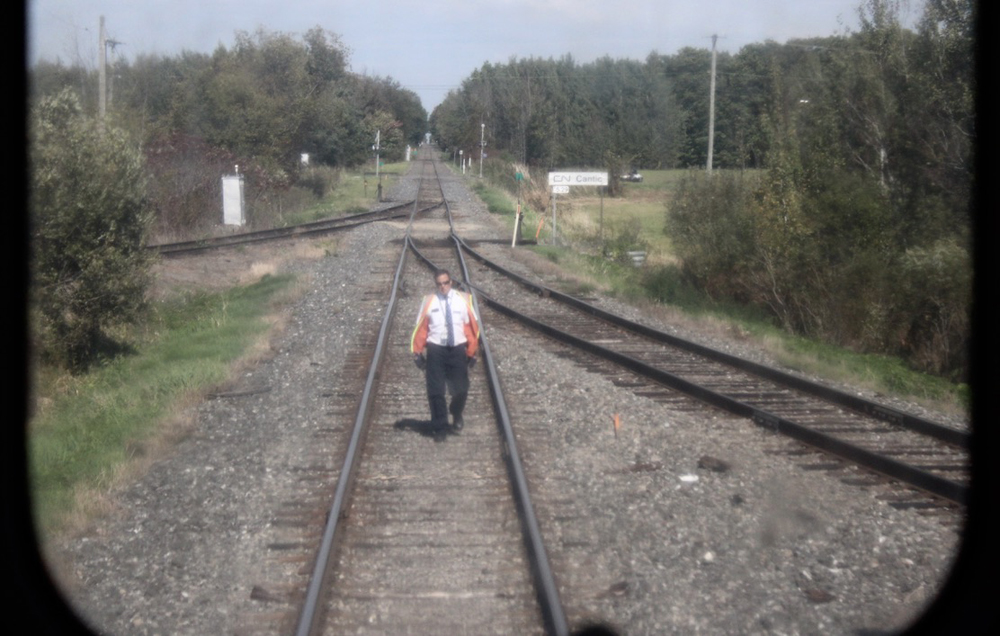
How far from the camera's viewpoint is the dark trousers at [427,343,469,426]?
30.1ft

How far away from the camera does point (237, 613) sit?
5.65 metres

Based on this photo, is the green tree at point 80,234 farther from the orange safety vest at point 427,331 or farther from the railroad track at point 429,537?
the orange safety vest at point 427,331

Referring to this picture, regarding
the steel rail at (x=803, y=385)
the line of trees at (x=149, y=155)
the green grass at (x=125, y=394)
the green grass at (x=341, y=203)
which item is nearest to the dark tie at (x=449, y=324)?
the green grass at (x=125, y=394)

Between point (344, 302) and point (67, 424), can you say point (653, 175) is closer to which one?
point (344, 302)

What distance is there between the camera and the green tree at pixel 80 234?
1380 cm

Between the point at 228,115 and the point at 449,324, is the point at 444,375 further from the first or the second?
the point at 228,115

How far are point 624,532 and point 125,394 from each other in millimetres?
7469

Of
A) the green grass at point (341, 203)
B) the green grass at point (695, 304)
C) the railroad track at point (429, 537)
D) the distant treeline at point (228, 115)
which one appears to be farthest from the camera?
the green grass at point (341, 203)

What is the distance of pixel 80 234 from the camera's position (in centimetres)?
1441

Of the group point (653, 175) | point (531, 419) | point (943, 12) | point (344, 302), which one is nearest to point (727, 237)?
point (943, 12)

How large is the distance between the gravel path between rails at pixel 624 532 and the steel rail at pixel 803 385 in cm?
160

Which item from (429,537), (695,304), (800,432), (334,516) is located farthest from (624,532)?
(695,304)

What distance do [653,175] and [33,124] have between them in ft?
203

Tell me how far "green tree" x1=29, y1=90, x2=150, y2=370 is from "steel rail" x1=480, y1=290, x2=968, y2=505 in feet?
23.8
